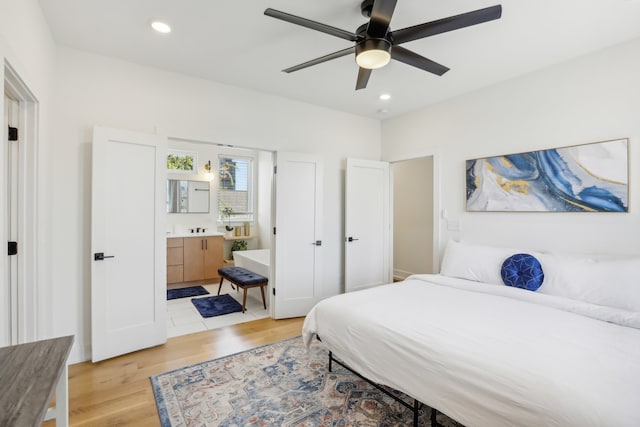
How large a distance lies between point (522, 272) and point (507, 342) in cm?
129

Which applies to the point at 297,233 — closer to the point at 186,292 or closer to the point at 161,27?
the point at 186,292

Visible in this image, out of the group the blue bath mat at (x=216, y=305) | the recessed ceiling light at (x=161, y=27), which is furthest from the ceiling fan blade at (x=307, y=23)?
the blue bath mat at (x=216, y=305)

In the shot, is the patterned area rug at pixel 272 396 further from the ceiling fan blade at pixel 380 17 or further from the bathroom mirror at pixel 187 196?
the bathroom mirror at pixel 187 196

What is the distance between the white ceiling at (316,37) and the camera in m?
2.10

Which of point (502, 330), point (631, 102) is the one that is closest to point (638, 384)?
point (502, 330)

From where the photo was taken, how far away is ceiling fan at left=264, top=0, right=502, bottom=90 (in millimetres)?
1674

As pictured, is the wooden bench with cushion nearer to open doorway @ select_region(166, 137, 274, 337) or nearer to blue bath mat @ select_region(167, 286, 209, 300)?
open doorway @ select_region(166, 137, 274, 337)

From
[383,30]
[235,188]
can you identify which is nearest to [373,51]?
[383,30]

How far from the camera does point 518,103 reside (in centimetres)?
313

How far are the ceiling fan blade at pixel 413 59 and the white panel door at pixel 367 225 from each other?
75.9 inches

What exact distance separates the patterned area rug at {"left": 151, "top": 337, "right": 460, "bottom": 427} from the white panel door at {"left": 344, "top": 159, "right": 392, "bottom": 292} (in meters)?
1.72

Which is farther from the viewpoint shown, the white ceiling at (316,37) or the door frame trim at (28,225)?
the white ceiling at (316,37)

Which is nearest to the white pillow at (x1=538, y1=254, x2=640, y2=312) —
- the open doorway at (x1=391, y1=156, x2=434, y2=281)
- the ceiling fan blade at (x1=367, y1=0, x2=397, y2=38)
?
the ceiling fan blade at (x1=367, y1=0, x2=397, y2=38)

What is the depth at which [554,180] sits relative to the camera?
2861 millimetres
